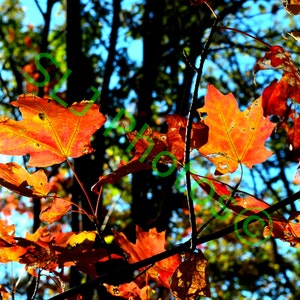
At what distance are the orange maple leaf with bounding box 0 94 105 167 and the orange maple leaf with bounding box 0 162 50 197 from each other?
0.13ft

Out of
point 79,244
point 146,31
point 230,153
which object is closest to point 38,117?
point 79,244

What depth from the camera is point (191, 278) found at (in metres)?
0.85

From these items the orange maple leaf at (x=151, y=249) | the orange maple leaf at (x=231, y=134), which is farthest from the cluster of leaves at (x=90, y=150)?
the orange maple leaf at (x=151, y=249)

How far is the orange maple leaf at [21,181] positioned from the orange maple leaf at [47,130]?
0.04 meters

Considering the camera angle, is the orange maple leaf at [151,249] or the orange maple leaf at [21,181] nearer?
the orange maple leaf at [21,181]

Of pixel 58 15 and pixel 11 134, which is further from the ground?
pixel 58 15

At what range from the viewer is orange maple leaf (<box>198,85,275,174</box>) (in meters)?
0.99

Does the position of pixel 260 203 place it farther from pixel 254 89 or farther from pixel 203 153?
pixel 254 89

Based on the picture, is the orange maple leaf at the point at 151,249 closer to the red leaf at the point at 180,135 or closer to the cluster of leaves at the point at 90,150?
the cluster of leaves at the point at 90,150

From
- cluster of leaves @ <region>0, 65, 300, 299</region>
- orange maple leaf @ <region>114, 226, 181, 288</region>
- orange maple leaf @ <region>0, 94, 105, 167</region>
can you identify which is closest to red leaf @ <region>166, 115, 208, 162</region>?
cluster of leaves @ <region>0, 65, 300, 299</region>

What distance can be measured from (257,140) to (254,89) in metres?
3.23

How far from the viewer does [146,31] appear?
3.08 metres

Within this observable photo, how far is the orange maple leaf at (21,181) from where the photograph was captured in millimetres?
959

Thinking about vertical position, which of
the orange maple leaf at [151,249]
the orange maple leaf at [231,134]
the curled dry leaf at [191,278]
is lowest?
the curled dry leaf at [191,278]
